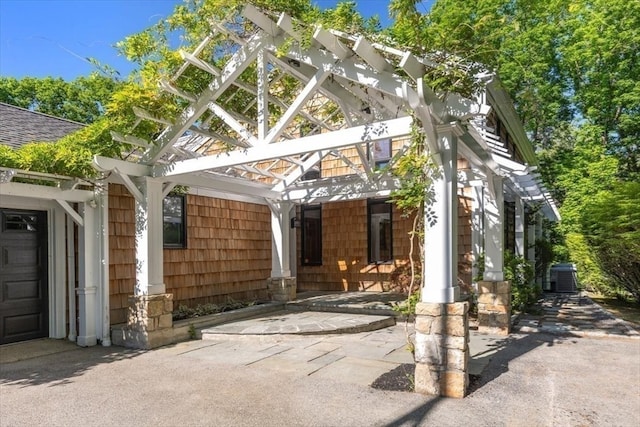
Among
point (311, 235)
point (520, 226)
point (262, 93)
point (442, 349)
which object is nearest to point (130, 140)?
point (262, 93)

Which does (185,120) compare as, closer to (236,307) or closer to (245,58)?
(245,58)

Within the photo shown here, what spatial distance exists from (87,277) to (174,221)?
1955mm

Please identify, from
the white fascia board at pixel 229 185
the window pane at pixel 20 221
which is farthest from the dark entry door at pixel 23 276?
→ the white fascia board at pixel 229 185

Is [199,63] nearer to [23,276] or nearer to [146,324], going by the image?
[146,324]

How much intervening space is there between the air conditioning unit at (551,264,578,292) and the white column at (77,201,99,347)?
12.5 metres

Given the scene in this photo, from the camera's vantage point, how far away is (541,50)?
17.9 metres

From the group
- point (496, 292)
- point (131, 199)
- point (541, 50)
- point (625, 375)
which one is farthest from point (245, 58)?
point (541, 50)

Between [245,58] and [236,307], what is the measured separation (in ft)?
16.3

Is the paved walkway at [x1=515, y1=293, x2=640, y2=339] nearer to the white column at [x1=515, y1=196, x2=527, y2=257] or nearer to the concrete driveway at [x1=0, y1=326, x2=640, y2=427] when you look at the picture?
the concrete driveway at [x1=0, y1=326, x2=640, y2=427]

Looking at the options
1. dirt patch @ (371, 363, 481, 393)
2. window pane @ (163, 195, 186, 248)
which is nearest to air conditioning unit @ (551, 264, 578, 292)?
dirt patch @ (371, 363, 481, 393)

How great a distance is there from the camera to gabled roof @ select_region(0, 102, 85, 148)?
21.5 feet

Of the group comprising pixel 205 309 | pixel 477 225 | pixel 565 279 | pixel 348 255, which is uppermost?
pixel 477 225

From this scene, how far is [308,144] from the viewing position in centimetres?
462

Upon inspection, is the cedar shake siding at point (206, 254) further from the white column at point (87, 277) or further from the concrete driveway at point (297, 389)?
the concrete driveway at point (297, 389)
